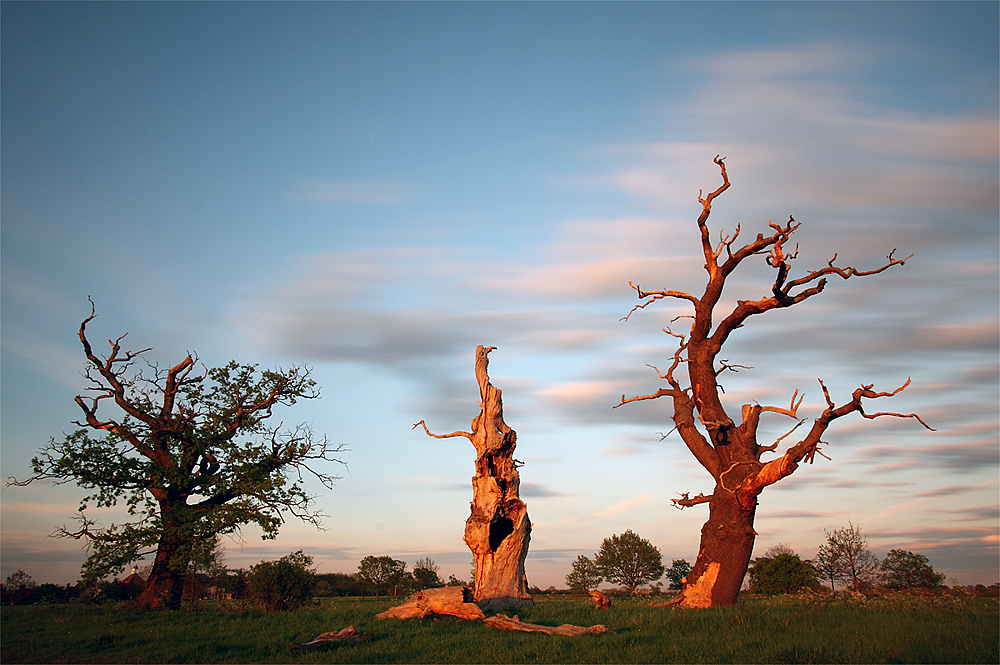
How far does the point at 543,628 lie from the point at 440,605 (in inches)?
138

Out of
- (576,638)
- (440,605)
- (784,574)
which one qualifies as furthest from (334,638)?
(784,574)

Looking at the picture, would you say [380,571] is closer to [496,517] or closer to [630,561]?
[630,561]

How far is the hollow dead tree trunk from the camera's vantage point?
19.8m

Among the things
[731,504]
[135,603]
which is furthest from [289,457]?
[731,504]

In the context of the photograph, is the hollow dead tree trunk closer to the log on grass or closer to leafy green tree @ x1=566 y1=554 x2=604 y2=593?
the log on grass

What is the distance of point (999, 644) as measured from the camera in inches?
429

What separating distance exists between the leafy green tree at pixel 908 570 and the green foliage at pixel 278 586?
25.7 metres

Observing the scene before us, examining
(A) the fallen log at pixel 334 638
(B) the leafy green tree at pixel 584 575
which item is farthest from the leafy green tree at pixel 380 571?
(A) the fallen log at pixel 334 638

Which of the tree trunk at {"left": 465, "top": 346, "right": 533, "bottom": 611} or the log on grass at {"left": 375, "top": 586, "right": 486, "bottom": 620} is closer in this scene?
the log on grass at {"left": 375, "top": 586, "right": 486, "bottom": 620}

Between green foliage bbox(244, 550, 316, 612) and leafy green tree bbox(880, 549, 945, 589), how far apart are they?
25.7 meters

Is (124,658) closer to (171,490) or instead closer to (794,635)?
(171,490)

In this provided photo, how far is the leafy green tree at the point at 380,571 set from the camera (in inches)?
1929

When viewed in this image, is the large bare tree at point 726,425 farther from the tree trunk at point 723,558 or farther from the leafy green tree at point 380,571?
the leafy green tree at point 380,571

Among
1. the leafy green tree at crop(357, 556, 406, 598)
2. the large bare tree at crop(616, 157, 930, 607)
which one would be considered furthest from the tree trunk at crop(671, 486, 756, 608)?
the leafy green tree at crop(357, 556, 406, 598)
